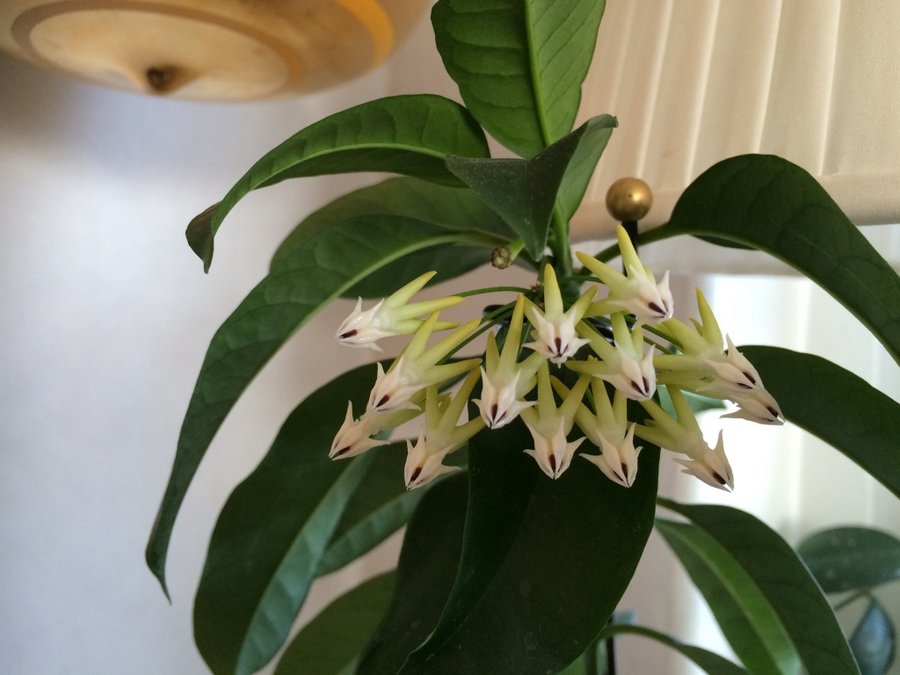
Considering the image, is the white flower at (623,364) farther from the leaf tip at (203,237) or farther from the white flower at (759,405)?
the leaf tip at (203,237)

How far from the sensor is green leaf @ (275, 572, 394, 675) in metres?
0.55

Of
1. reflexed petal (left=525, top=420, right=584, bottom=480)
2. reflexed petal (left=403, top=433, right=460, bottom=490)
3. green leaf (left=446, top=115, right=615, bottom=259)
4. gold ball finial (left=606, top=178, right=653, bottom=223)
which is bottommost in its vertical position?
reflexed petal (left=403, top=433, right=460, bottom=490)

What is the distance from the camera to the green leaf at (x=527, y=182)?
0.29 m

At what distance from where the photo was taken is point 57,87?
684mm

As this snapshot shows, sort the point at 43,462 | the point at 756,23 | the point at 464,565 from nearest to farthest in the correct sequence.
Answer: the point at 464,565 → the point at 756,23 → the point at 43,462

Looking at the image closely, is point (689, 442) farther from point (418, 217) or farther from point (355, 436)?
point (418, 217)

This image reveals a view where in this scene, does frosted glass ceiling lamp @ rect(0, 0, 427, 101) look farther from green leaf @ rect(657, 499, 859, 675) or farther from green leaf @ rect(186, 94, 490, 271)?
green leaf @ rect(657, 499, 859, 675)

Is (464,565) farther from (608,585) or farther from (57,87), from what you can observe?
(57,87)

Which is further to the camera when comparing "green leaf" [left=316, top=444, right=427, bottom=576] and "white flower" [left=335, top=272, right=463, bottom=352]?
"green leaf" [left=316, top=444, right=427, bottom=576]

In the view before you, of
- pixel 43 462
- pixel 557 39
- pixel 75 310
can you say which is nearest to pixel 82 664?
pixel 43 462

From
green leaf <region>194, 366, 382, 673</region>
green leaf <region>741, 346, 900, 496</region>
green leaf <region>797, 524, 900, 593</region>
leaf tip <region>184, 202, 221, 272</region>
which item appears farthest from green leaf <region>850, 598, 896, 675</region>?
leaf tip <region>184, 202, 221, 272</region>

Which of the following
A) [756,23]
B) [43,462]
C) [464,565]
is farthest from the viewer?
[43,462]

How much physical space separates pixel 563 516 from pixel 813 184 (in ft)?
0.62

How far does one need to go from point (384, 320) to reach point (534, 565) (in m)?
0.12
